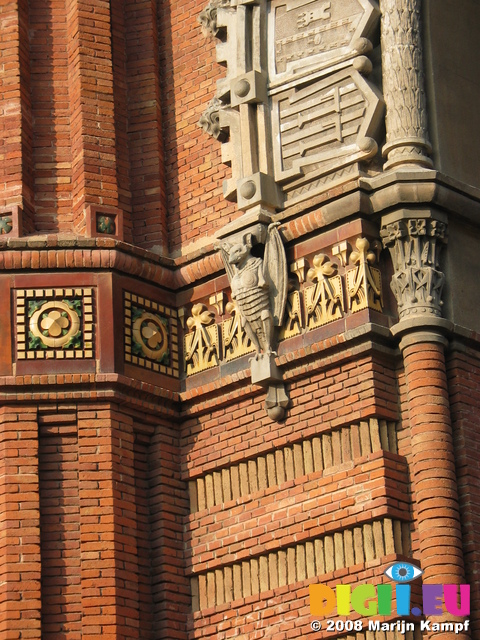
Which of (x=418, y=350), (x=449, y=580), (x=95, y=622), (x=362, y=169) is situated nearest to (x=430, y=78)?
(x=362, y=169)

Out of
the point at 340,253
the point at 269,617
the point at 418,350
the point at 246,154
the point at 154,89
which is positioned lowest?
the point at 269,617

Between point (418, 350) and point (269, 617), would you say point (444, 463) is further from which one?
point (269, 617)

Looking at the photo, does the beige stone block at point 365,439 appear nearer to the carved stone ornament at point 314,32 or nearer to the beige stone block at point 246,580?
the beige stone block at point 246,580

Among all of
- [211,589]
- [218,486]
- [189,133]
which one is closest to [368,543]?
[211,589]

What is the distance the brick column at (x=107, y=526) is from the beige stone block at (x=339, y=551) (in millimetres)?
1655

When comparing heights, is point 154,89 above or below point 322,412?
above

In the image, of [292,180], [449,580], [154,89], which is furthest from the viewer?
[154,89]

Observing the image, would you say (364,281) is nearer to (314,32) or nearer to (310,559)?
(310,559)

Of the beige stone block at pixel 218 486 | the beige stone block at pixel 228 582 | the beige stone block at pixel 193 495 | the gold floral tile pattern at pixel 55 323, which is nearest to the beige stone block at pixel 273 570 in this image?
the beige stone block at pixel 228 582

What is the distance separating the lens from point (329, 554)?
13.9 meters

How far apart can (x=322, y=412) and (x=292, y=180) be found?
205 centimetres

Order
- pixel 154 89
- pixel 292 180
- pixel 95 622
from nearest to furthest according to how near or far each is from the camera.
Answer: pixel 95 622
pixel 292 180
pixel 154 89

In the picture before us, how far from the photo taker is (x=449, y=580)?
1316 cm

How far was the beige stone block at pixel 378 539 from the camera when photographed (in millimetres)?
13547
